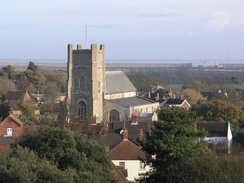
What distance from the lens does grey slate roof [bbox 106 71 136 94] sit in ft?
211

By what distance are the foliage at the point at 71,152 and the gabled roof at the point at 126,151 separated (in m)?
5.98

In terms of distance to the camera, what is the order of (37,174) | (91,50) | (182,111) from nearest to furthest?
(37,174)
(182,111)
(91,50)

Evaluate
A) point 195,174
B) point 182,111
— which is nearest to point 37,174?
point 195,174

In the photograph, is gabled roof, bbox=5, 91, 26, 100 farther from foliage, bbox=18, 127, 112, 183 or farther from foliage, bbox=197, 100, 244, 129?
foliage, bbox=18, 127, 112, 183

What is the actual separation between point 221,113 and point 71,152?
30625 mm

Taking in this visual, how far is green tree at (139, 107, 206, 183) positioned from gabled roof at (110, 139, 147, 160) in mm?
4690

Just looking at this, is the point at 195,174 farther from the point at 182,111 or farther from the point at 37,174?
the point at 37,174

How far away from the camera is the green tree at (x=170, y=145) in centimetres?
2739

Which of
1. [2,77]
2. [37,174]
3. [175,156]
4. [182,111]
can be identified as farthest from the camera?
[2,77]

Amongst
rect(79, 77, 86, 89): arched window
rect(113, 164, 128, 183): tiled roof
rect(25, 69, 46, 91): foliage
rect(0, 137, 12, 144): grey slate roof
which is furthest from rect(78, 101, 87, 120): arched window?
rect(25, 69, 46, 91): foliage

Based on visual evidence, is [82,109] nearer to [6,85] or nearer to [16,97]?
[16,97]

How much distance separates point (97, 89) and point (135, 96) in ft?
25.9

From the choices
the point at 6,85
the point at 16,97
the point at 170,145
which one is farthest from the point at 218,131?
the point at 6,85

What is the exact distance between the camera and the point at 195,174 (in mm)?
25203
